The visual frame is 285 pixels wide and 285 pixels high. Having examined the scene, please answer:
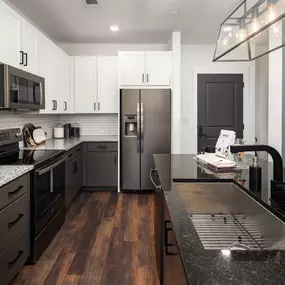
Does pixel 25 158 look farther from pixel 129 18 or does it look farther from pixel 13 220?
pixel 129 18

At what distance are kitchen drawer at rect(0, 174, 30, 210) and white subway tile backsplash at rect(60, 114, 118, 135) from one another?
10.8ft

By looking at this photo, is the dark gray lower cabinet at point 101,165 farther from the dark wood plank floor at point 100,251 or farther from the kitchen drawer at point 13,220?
the kitchen drawer at point 13,220

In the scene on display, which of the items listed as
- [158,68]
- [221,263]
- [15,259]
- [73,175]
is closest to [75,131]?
[73,175]

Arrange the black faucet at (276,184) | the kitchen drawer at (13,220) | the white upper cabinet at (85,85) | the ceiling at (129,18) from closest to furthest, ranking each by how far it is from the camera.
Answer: the black faucet at (276,184), the kitchen drawer at (13,220), the ceiling at (129,18), the white upper cabinet at (85,85)

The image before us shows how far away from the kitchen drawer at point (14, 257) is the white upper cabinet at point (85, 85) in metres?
3.16

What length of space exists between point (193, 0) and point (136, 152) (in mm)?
2351

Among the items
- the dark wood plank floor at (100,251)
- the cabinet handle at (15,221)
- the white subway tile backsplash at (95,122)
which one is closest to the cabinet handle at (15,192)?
the cabinet handle at (15,221)

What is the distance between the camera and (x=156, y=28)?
4.63m

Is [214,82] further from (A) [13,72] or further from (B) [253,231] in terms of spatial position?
(B) [253,231]

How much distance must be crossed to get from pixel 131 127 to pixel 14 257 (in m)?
3.03

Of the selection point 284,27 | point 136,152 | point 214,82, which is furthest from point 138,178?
point 284,27

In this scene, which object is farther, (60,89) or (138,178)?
(138,178)

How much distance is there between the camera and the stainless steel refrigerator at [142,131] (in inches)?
192

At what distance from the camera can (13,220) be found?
7.19ft
